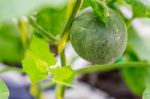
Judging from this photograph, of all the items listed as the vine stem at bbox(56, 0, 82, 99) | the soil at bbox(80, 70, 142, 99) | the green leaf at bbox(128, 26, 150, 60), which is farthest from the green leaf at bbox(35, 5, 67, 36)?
the soil at bbox(80, 70, 142, 99)

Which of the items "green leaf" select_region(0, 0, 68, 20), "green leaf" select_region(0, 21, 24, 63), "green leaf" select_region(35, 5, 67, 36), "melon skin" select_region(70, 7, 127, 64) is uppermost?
"green leaf" select_region(0, 0, 68, 20)

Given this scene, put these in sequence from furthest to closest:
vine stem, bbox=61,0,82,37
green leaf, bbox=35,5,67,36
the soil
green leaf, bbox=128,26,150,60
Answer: the soil → green leaf, bbox=128,26,150,60 → green leaf, bbox=35,5,67,36 → vine stem, bbox=61,0,82,37

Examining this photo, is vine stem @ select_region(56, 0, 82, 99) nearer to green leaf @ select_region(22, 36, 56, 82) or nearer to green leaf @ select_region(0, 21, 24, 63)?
green leaf @ select_region(22, 36, 56, 82)

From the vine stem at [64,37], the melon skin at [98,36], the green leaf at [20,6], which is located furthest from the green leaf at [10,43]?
the green leaf at [20,6]

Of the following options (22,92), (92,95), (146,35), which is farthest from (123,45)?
(92,95)

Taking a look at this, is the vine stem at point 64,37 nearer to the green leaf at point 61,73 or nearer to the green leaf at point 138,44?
the green leaf at point 61,73

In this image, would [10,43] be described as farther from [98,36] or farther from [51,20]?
[98,36]

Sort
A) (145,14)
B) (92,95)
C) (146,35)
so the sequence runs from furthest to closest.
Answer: (92,95) < (146,35) < (145,14)

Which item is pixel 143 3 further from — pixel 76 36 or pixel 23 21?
pixel 23 21
